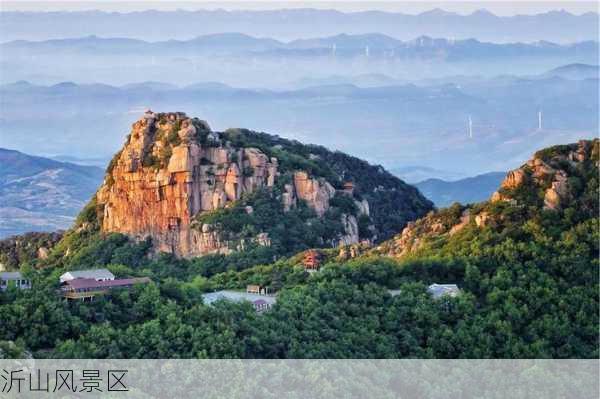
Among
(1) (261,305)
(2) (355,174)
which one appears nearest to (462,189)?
(2) (355,174)

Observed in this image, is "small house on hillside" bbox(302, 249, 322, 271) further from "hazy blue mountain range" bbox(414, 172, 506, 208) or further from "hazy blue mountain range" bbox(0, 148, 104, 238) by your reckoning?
"hazy blue mountain range" bbox(0, 148, 104, 238)

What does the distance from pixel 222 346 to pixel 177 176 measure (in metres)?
16.5

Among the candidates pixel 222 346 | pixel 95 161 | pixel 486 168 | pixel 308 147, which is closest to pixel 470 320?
pixel 222 346

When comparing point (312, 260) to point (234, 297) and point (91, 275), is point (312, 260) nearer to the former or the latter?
point (234, 297)

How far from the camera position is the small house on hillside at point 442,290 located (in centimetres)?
3100

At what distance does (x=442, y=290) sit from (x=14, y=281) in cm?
847

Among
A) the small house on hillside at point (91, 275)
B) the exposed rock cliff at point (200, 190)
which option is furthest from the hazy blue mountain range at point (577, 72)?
the small house on hillside at point (91, 275)

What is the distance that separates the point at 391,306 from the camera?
3008 centimetres

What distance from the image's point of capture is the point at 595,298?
31438 mm

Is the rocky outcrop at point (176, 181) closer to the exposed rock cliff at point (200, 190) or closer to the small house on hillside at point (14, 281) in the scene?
the exposed rock cliff at point (200, 190)

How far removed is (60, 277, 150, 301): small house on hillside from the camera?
27453 mm

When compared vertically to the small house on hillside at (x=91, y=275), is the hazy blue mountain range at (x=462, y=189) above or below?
below

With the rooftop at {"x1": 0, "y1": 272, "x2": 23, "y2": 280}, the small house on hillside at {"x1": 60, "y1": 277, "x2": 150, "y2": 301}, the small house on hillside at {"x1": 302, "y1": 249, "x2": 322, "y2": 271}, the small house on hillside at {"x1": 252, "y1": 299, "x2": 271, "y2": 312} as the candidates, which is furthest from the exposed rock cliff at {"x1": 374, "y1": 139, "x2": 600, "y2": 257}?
the rooftop at {"x1": 0, "y1": 272, "x2": 23, "y2": 280}

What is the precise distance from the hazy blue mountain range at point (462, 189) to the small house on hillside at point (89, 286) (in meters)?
37.8
